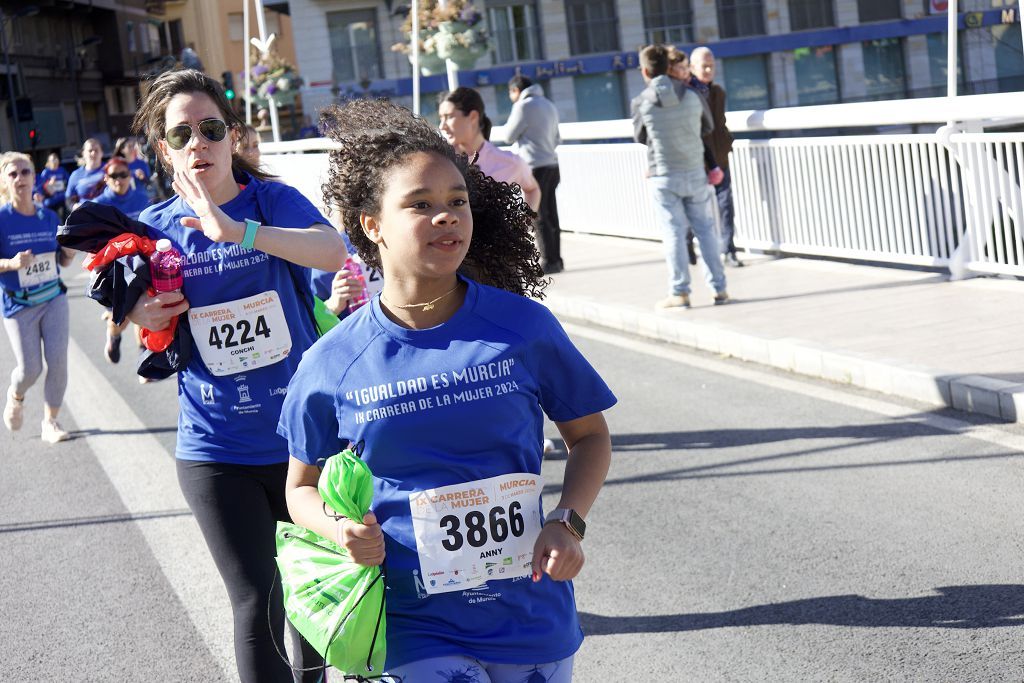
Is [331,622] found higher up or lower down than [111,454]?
higher up

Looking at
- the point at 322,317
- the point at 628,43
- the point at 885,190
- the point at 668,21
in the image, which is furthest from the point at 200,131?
the point at 668,21

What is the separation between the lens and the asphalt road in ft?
15.3

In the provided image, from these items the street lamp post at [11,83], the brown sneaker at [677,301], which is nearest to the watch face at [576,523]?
the brown sneaker at [677,301]

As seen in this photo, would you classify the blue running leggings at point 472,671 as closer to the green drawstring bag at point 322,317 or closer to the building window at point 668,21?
the green drawstring bag at point 322,317

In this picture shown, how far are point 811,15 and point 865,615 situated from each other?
177ft

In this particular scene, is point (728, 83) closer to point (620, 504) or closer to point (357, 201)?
point (620, 504)

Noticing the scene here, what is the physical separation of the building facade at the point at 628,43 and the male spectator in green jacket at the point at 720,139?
41.2 metres

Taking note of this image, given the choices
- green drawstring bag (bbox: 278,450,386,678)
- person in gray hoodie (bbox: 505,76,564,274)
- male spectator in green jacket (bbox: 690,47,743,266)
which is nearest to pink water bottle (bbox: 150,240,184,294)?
green drawstring bag (bbox: 278,450,386,678)

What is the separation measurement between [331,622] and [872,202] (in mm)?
10453

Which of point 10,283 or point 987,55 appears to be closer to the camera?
point 10,283

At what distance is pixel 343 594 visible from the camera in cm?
267

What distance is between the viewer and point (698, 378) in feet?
30.6

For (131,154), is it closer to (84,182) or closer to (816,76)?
(84,182)

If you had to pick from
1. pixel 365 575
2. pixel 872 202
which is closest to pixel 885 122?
pixel 872 202
